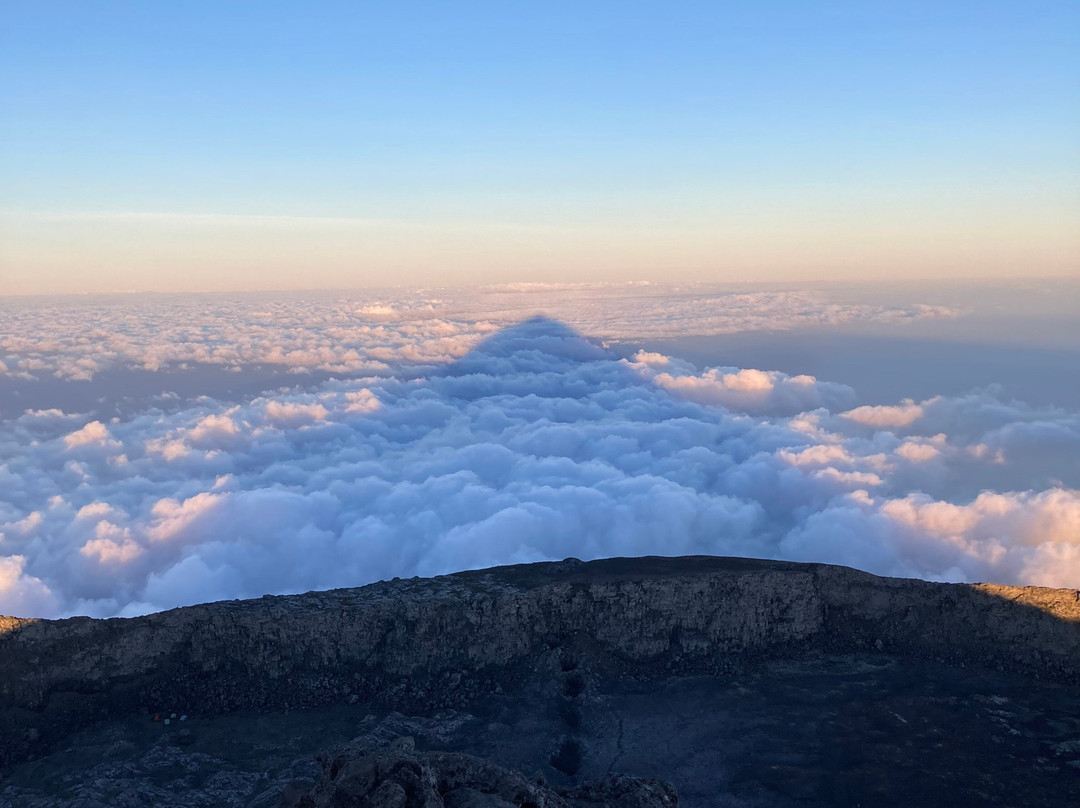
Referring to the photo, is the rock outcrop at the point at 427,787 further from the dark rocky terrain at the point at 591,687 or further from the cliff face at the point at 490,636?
the cliff face at the point at 490,636

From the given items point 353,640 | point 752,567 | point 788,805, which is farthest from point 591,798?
point 752,567

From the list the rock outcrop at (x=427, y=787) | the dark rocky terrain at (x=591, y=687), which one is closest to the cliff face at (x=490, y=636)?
the dark rocky terrain at (x=591, y=687)

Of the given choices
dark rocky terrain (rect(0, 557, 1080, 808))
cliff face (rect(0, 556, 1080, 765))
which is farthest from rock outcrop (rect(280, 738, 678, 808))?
cliff face (rect(0, 556, 1080, 765))

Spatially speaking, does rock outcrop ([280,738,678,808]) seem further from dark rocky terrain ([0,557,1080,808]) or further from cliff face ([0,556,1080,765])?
cliff face ([0,556,1080,765])

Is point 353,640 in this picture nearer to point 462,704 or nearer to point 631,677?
point 462,704

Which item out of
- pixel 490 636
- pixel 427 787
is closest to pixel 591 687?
pixel 490 636

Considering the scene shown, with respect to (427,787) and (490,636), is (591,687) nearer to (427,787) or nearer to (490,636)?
(490,636)
